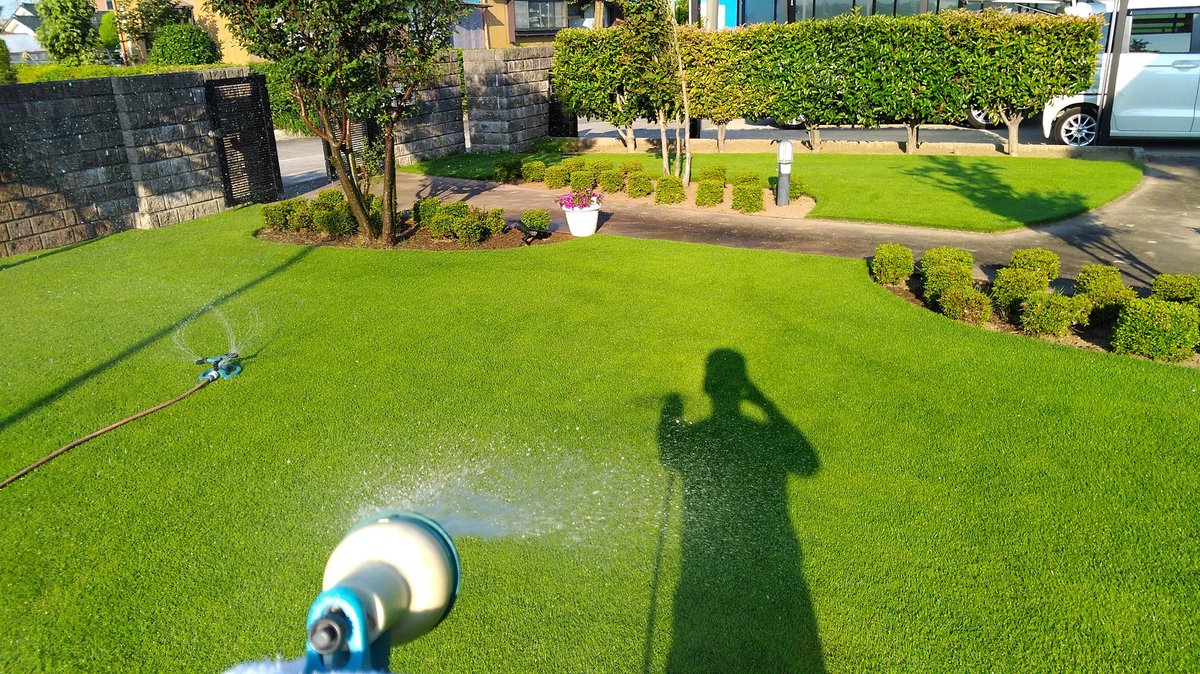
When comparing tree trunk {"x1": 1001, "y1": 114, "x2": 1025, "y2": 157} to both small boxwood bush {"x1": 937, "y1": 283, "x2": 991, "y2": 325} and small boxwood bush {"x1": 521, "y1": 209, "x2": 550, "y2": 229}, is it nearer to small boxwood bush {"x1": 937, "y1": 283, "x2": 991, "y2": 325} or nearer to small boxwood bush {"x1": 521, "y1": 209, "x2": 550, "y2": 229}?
small boxwood bush {"x1": 937, "y1": 283, "x2": 991, "y2": 325}

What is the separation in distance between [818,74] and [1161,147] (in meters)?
8.42

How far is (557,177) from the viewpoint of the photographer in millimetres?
18906

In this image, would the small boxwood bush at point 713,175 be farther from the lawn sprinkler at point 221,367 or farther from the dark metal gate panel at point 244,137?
the lawn sprinkler at point 221,367

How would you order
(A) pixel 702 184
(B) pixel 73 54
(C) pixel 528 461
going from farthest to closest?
1. (B) pixel 73 54
2. (A) pixel 702 184
3. (C) pixel 528 461

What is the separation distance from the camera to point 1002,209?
1491cm

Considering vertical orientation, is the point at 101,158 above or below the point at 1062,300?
above

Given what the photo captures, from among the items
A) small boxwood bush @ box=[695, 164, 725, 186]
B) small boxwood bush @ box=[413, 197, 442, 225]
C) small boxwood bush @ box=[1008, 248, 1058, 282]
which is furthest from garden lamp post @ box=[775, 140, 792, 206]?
small boxwood bush @ box=[413, 197, 442, 225]

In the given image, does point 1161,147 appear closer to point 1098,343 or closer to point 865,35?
point 865,35

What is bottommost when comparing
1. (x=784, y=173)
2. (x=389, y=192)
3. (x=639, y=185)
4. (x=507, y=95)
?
(x=639, y=185)

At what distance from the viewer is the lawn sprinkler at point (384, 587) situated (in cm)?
165

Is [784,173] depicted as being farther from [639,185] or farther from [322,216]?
[322,216]

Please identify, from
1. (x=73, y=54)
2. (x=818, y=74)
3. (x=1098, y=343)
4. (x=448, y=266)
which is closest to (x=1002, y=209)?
(x=1098, y=343)

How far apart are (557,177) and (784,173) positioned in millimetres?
5512

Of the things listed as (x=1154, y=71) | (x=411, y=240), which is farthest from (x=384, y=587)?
(x=1154, y=71)
